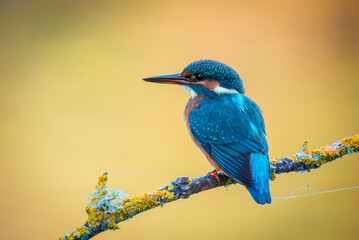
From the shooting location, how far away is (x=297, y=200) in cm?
307

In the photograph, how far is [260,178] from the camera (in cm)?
162

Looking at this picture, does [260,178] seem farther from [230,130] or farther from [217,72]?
[217,72]

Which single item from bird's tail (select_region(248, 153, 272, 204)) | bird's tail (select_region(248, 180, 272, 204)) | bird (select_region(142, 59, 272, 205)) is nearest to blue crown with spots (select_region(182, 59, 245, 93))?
bird (select_region(142, 59, 272, 205))

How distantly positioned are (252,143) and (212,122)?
247 millimetres

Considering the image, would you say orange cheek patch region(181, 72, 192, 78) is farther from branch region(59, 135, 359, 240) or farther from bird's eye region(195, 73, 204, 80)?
branch region(59, 135, 359, 240)

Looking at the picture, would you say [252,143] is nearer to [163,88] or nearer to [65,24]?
[163,88]

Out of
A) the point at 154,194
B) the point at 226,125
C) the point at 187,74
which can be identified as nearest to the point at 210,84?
the point at 187,74

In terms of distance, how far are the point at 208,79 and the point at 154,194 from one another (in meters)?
0.81

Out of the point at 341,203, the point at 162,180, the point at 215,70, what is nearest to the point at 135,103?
the point at 162,180

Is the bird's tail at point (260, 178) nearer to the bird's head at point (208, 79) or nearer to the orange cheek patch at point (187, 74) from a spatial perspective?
the bird's head at point (208, 79)

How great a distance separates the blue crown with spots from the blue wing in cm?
7

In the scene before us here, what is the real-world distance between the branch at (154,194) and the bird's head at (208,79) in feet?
1.46

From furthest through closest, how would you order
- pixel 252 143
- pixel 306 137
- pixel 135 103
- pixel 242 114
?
pixel 135 103
pixel 306 137
pixel 242 114
pixel 252 143

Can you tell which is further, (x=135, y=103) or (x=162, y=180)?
(x=135, y=103)
